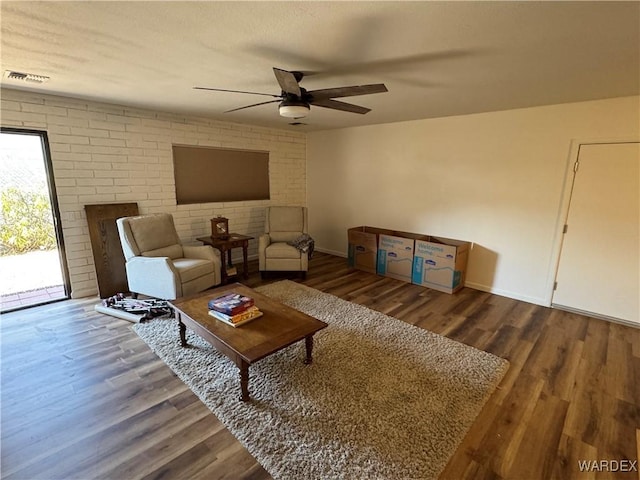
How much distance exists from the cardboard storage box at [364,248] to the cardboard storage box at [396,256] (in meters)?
0.10

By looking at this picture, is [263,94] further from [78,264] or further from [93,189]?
[78,264]

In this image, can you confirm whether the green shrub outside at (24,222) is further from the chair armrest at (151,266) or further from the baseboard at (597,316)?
the baseboard at (597,316)

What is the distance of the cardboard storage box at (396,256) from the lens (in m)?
4.19

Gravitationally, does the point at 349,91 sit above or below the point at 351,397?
above

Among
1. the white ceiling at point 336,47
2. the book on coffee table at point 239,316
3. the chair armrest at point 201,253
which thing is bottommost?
the book on coffee table at point 239,316

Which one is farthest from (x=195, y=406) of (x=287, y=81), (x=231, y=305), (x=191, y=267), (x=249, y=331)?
(x=287, y=81)

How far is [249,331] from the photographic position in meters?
2.12

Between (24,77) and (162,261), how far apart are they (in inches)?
73.5

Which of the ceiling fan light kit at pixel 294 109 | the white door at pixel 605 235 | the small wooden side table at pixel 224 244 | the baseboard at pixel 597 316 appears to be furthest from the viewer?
the small wooden side table at pixel 224 244

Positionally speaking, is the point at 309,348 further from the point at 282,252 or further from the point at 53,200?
the point at 53,200

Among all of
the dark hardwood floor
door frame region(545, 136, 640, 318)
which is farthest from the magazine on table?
door frame region(545, 136, 640, 318)

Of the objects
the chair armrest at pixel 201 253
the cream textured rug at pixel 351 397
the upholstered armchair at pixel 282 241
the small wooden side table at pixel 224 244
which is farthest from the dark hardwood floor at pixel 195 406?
the upholstered armchair at pixel 282 241

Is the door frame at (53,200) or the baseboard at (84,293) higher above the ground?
the door frame at (53,200)

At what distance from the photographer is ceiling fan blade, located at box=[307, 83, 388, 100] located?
1.95m
